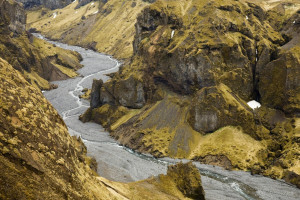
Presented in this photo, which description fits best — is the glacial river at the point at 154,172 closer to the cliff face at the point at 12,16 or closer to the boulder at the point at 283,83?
the boulder at the point at 283,83

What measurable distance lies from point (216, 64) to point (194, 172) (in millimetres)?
41617

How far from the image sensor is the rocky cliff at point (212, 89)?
70.2m

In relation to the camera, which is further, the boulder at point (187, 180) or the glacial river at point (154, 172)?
the glacial river at point (154, 172)

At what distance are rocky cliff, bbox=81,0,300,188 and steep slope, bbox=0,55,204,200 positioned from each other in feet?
170

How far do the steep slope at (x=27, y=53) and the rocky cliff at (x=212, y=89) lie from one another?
5981cm

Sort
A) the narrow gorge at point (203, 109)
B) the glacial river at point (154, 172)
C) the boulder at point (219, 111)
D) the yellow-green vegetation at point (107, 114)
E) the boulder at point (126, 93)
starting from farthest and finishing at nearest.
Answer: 1. the yellow-green vegetation at point (107, 114)
2. the boulder at point (126, 93)
3. the boulder at point (219, 111)
4. the narrow gorge at point (203, 109)
5. the glacial river at point (154, 172)

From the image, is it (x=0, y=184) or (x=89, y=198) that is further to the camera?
(x=89, y=198)

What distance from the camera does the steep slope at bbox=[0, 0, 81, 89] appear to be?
13575cm

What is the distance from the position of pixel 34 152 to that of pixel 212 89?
61792 millimetres

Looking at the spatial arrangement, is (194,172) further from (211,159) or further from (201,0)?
(201,0)

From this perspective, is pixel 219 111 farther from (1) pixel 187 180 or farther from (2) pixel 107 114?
(2) pixel 107 114

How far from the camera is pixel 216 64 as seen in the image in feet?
260

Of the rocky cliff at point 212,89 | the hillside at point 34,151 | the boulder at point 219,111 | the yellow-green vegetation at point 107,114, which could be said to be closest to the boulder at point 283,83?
the rocky cliff at point 212,89

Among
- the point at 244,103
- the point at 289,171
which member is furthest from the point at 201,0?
the point at 289,171
